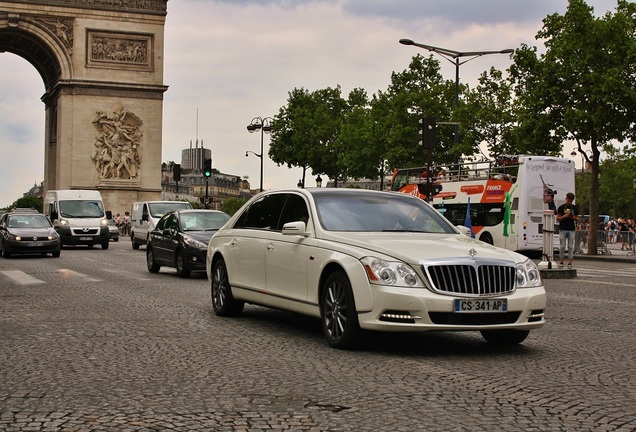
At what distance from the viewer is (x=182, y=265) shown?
62.2 ft

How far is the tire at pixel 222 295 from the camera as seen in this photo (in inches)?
437

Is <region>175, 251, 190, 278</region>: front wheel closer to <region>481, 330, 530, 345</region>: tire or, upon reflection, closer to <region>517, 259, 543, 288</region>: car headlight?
<region>481, 330, 530, 345</region>: tire

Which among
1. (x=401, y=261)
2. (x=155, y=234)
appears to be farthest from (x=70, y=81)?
(x=401, y=261)

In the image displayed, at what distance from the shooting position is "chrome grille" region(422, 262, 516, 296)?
26.4ft

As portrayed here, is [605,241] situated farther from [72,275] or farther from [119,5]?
[119,5]

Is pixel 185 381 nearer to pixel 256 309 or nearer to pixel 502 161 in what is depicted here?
pixel 256 309

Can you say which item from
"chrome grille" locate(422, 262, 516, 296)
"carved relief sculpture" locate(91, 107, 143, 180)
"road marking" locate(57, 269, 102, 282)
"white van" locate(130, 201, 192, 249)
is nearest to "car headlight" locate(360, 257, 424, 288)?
"chrome grille" locate(422, 262, 516, 296)

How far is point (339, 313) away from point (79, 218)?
94.2 feet

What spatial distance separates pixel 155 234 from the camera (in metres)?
20.9

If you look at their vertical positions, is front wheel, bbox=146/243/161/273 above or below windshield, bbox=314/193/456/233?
below

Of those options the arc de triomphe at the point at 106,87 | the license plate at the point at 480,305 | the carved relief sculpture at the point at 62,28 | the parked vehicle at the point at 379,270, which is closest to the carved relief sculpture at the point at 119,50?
the arc de triomphe at the point at 106,87

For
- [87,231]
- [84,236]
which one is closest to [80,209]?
[87,231]

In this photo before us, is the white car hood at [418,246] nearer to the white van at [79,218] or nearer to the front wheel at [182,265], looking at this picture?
the front wheel at [182,265]

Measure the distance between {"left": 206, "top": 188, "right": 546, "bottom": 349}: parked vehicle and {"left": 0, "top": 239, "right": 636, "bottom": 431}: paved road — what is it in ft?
0.95
